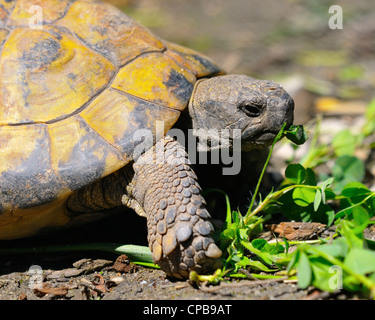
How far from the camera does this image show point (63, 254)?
3.07 m

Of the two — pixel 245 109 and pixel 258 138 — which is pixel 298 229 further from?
pixel 245 109

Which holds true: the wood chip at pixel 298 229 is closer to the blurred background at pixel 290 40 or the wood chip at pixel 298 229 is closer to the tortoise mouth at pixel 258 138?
the tortoise mouth at pixel 258 138

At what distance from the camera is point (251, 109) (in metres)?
2.86

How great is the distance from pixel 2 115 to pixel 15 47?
0.50 meters

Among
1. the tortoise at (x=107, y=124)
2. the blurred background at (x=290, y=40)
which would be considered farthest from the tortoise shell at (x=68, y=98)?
the blurred background at (x=290, y=40)

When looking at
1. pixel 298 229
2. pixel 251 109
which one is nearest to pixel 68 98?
pixel 251 109

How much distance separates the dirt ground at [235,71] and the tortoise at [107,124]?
21 cm

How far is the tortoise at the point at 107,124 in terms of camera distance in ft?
8.53

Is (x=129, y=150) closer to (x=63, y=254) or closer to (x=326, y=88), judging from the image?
(x=63, y=254)

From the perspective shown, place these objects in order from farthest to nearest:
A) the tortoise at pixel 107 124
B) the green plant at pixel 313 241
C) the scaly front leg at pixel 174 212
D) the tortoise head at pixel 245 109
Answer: the tortoise head at pixel 245 109 < the tortoise at pixel 107 124 < the scaly front leg at pixel 174 212 < the green plant at pixel 313 241

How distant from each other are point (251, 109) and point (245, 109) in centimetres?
4

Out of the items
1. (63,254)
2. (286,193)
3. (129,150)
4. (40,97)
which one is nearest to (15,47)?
(40,97)

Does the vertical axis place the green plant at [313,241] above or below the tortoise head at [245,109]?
below
